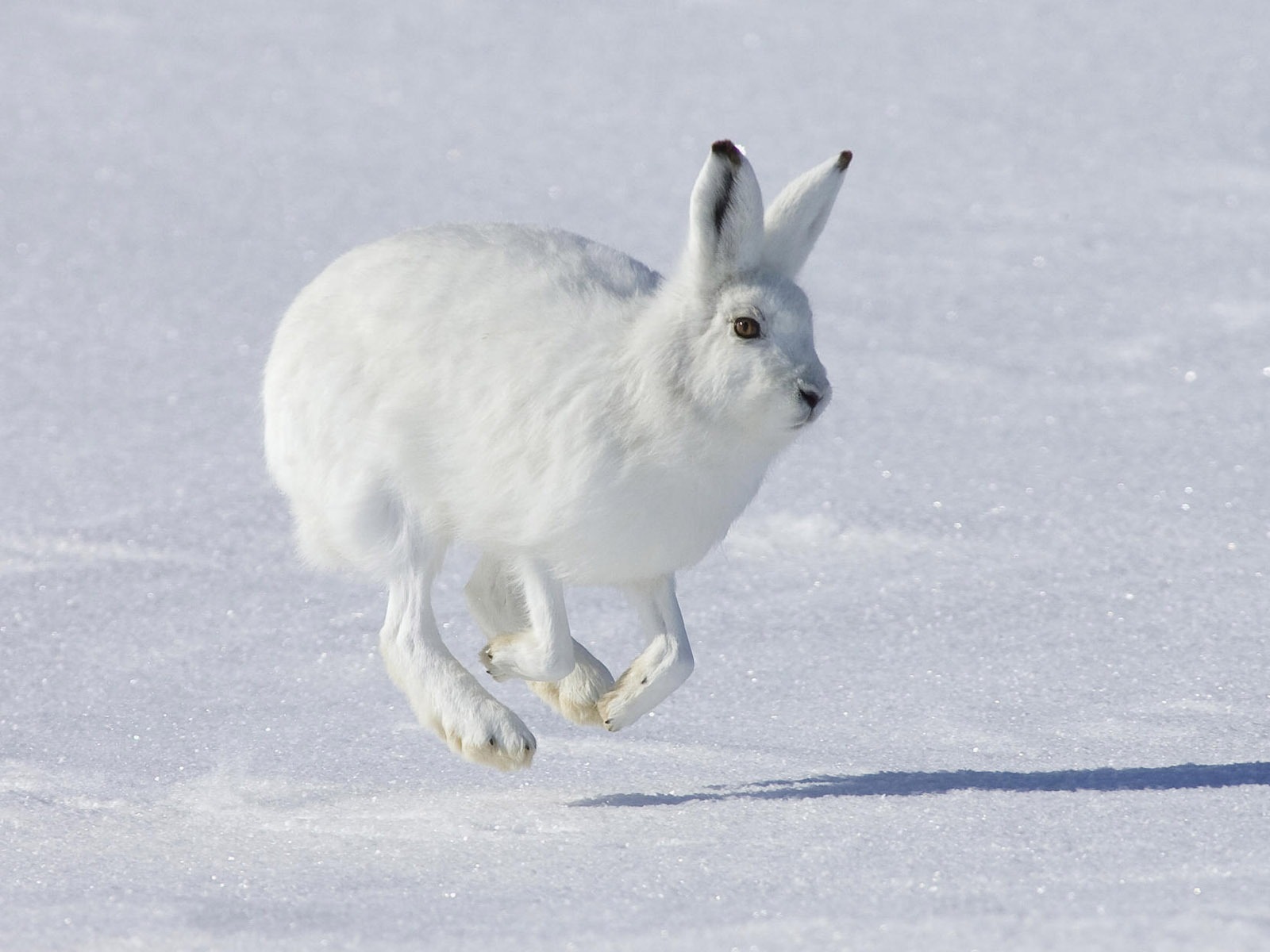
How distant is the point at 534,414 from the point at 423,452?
1.06 ft

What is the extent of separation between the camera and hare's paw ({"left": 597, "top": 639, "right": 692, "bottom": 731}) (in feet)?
13.4

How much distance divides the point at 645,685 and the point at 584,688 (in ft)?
1.06

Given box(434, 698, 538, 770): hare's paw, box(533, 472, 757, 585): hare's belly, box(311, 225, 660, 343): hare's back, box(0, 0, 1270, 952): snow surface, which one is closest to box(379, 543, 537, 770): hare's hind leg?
box(434, 698, 538, 770): hare's paw

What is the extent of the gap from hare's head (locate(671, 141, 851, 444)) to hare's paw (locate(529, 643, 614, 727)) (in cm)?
80

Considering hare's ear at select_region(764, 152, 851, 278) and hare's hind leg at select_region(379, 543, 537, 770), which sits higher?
hare's ear at select_region(764, 152, 851, 278)

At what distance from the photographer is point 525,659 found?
4191 millimetres

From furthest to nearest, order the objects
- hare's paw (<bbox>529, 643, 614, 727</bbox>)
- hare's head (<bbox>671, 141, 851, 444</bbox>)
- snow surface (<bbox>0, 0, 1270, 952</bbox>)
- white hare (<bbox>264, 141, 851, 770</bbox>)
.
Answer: hare's paw (<bbox>529, 643, 614, 727</bbox>)
white hare (<bbox>264, 141, 851, 770</bbox>)
hare's head (<bbox>671, 141, 851, 444</bbox>)
snow surface (<bbox>0, 0, 1270, 952</bbox>)

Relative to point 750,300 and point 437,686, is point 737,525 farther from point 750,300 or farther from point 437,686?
point 750,300

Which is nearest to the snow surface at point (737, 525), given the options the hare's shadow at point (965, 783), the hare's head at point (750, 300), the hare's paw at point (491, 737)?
the hare's shadow at point (965, 783)

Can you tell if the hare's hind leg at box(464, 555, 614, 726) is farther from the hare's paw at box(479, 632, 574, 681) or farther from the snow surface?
the snow surface

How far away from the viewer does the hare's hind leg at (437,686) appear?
417 centimetres

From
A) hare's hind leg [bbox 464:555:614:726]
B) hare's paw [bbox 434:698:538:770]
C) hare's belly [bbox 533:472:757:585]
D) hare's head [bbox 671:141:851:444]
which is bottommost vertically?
hare's paw [bbox 434:698:538:770]

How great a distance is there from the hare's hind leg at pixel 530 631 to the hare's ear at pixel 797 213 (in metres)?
0.84

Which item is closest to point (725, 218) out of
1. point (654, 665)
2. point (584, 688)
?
point (654, 665)
